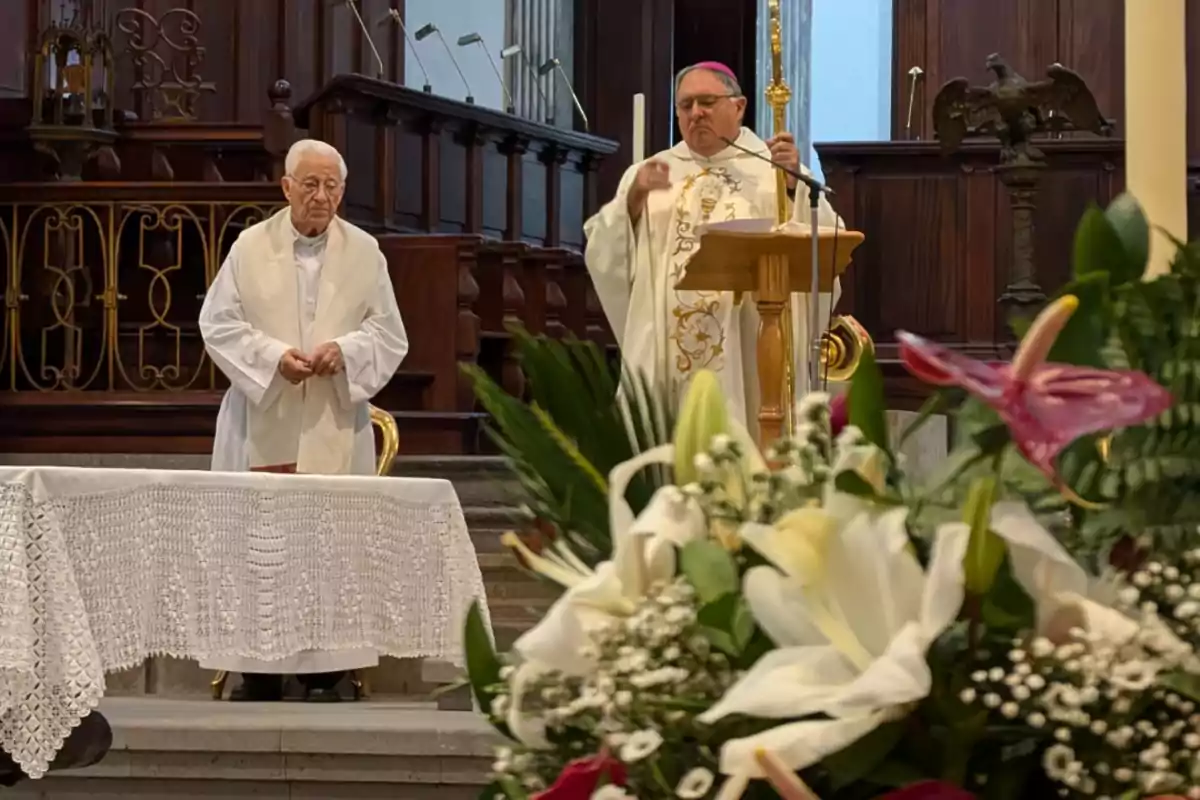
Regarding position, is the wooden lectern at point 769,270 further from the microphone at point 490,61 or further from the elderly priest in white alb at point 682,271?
the microphone at point 490,61

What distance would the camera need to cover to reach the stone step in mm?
4977

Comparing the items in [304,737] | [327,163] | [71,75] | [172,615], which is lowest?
[304,737]

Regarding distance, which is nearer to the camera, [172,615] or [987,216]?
[172,615]

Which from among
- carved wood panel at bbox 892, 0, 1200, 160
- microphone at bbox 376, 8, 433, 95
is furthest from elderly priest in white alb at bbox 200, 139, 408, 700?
microphone at bbox 376, 8, 433, 95

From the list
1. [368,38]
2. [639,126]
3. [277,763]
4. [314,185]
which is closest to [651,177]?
[639,126]

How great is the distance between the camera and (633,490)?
915 millimetres

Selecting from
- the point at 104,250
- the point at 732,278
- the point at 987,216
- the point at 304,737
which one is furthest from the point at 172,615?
the point at 987,216

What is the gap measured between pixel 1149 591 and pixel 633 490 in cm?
24

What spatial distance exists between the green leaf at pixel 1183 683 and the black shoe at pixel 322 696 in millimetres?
5338

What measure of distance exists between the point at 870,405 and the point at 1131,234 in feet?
0.41

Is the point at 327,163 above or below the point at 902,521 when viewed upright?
above

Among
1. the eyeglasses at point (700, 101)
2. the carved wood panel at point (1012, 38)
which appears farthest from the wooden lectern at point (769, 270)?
the carved wood panel at point (1012, 38)

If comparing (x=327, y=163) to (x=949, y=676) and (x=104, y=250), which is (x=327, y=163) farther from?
(x=949, y=676)

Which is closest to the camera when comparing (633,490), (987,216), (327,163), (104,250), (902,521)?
(902,521)
